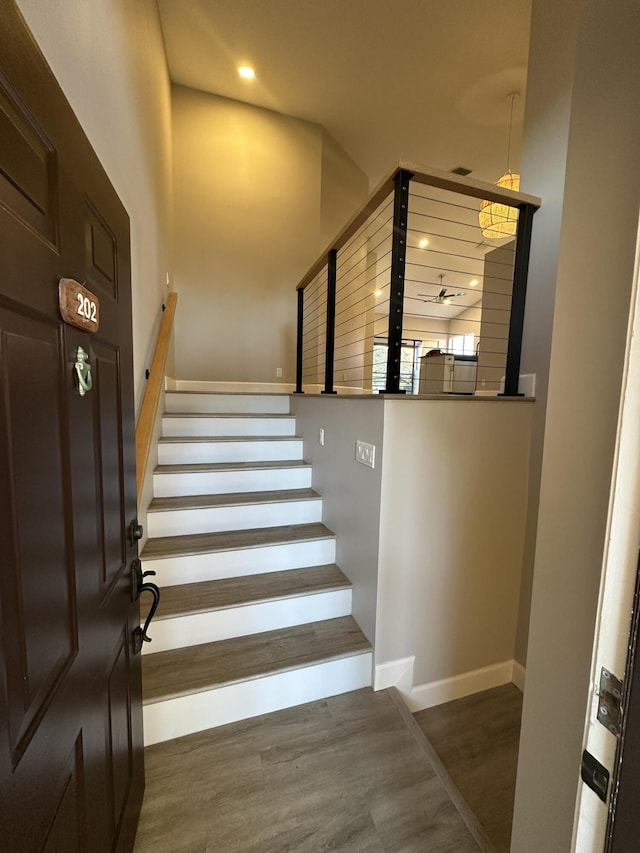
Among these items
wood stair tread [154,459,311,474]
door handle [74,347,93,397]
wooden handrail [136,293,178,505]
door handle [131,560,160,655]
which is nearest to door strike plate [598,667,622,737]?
door handle [74,347,93,397]

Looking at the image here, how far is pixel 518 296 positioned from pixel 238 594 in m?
2.12

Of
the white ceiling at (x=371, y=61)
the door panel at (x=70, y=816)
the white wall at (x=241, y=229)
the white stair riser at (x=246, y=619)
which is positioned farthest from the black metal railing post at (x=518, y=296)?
the white wall at (x=241, y=229)

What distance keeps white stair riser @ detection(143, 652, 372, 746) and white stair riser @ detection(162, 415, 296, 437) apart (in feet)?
5.66

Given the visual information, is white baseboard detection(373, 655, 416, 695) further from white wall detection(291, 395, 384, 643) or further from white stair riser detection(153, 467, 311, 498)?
white stair riser detection(153, 467, 311, 498)

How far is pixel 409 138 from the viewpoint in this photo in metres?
4.27

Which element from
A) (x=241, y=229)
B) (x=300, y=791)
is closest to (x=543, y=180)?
(x=300, y=791)

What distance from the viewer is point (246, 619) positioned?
1767mm

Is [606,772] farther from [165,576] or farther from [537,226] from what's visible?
[537,226]

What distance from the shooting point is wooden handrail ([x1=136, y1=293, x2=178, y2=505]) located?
5.43 feet

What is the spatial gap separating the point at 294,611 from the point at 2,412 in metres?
1.69

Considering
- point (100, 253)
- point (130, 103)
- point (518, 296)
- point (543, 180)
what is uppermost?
point (130, 103)

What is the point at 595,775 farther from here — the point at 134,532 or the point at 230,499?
the point at 230,499

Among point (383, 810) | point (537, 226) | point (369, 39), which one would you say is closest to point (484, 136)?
point (369, 39)

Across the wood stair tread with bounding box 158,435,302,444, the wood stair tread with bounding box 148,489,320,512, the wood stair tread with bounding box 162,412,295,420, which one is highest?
the wood stair tread with bounding box 162,412,295,420
